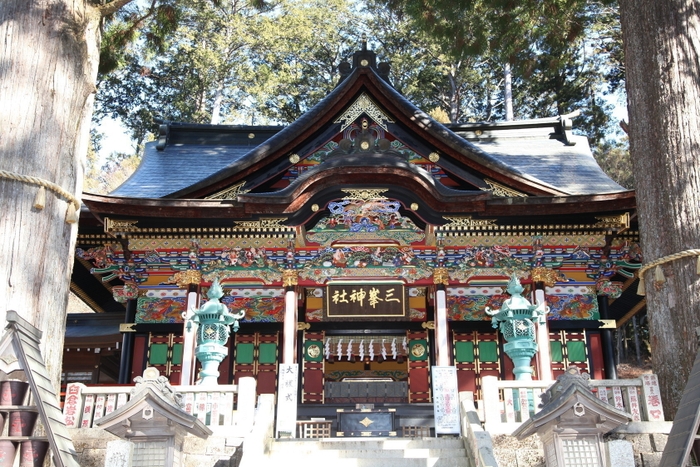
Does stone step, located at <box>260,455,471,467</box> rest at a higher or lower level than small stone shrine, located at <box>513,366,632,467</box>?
lower

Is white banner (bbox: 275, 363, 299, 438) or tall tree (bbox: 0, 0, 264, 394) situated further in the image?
white banner (bbox: 275, 363, 299, 438)

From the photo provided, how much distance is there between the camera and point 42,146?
5.61m

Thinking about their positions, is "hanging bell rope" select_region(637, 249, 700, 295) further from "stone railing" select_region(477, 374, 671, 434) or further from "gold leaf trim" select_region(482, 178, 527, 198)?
"gold leaf trim" select_region(482, 178, 527, 198)

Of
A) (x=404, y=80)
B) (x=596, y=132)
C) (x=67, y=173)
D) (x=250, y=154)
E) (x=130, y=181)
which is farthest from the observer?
(x=404, y=80)

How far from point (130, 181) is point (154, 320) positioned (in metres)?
2.94

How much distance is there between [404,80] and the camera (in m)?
28.0

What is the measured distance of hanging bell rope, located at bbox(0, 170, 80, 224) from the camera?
5.39 metres

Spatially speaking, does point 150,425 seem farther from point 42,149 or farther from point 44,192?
point 42,149

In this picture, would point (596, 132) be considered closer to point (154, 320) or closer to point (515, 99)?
point (515, 99)

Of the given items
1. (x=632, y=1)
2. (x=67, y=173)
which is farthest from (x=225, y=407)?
(x=632, y=1)

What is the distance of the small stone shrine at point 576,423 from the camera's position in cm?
585

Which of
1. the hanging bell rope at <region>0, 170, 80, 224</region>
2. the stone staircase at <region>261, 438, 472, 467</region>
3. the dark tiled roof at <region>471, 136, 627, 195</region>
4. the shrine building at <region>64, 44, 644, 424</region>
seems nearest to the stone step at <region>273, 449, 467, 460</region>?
the stone staircase at <region>261, 438, 472, 467</region>

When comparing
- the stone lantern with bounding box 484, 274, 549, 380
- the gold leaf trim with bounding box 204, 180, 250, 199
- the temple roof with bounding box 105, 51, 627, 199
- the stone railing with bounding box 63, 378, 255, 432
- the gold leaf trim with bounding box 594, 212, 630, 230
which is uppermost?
the temple roof with bounding box 105, 51, 627, 199

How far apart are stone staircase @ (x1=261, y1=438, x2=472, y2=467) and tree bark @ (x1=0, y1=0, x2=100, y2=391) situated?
2.92 meters
